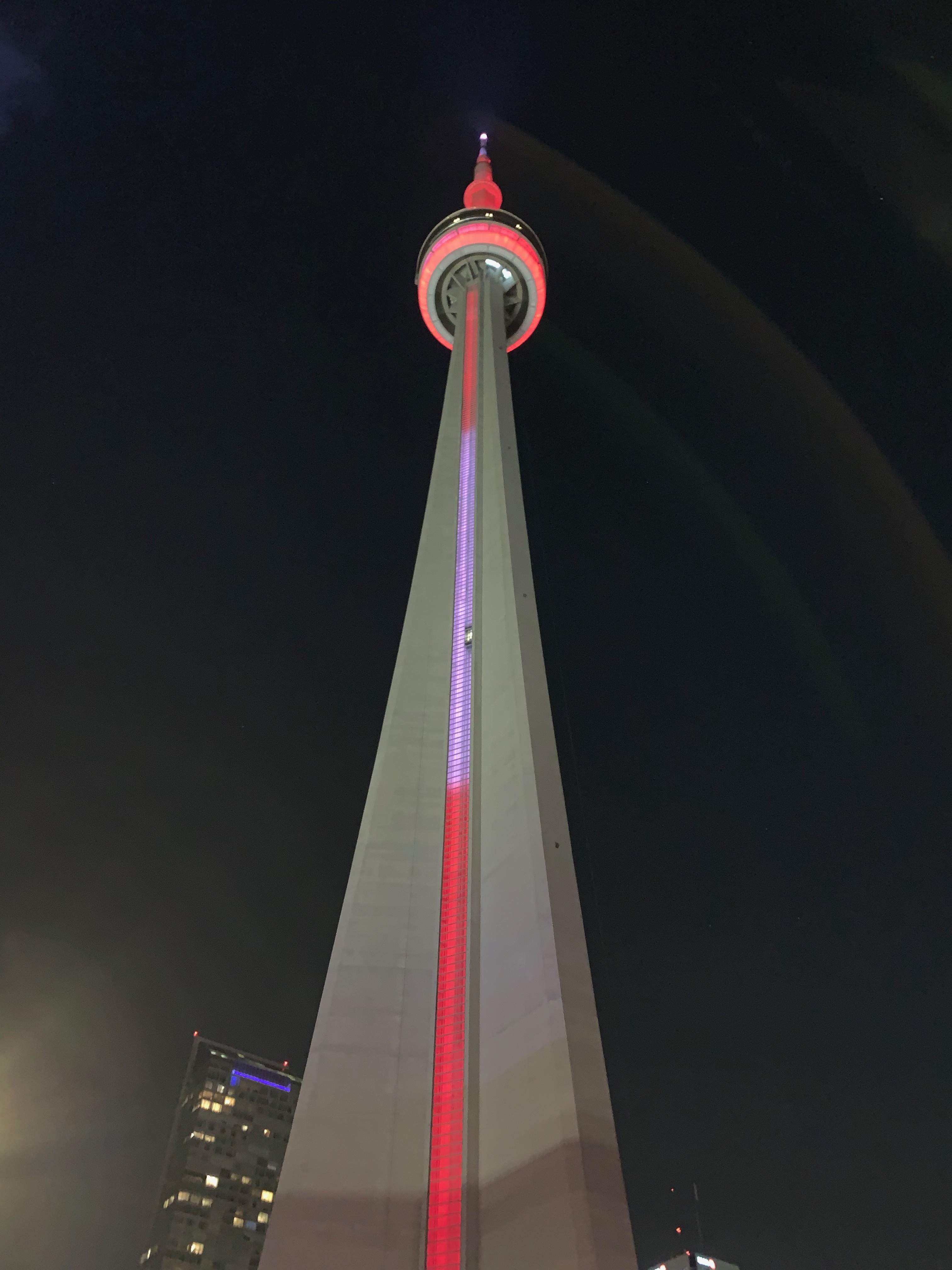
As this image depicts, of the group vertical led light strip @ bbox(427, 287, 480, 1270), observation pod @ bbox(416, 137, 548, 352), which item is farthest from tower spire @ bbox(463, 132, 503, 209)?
vertical led light strip @ bbox(427, 287, 480, 1270)

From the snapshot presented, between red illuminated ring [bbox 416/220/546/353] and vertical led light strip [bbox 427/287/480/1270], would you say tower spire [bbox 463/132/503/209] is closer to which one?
red illuminated ring [bbox 416/220/546/353]

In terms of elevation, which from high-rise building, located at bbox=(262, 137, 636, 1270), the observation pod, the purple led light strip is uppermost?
the observation pod

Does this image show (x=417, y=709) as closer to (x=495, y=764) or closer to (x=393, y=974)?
(x=495, y=764)

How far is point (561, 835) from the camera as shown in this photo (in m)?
13.4

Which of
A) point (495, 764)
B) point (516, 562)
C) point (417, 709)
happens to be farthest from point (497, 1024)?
point (516, 562)

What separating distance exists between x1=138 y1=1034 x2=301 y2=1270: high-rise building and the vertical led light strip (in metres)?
46.5

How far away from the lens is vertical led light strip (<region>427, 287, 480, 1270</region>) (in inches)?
421

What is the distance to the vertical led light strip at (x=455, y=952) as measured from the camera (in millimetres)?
10695

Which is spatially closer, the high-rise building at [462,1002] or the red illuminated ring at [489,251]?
the high-rise building at [462,1002]

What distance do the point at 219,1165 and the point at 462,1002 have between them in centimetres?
5362

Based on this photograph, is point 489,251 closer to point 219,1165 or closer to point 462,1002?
point 462,1002

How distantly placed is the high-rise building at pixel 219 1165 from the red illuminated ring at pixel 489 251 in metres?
46.2

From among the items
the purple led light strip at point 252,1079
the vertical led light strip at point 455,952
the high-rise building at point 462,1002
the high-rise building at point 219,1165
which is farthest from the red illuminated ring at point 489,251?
the purple led light strip at point 252,1079

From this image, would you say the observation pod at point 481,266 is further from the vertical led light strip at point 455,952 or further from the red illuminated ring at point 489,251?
the vertical led light strip at point 455,952
